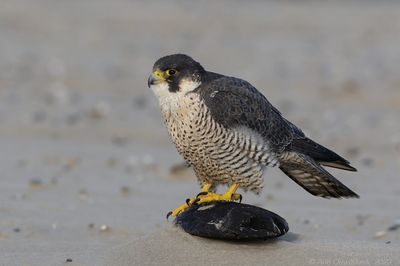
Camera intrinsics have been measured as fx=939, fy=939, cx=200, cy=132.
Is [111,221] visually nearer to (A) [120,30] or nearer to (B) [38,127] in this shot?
(B) [38,127]

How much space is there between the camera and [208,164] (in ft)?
20.2

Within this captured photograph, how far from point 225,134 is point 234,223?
707mm

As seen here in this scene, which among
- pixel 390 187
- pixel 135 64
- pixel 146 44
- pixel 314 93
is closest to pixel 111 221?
pixel 390 187

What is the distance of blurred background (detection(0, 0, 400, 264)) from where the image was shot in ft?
24.6

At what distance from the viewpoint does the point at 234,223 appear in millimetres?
5684

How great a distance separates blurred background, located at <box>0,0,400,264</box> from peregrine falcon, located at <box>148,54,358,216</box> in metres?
0.61

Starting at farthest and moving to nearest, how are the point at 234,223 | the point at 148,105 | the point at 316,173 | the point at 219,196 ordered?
the point at 148,105 → the point at 316,173 → the point at 219,196 → the point at 234,223

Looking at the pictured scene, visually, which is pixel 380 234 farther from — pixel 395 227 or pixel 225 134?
pixel 225 134

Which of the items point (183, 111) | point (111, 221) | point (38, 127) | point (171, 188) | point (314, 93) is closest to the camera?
point (183, 111)

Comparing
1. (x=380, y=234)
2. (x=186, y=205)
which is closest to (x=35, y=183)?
(x=186, y=205)

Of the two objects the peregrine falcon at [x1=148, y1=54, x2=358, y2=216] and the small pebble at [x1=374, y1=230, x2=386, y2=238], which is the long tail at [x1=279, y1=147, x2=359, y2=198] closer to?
the peregrine falcon at [x1=148, y1=54, x2=358, y2=216]

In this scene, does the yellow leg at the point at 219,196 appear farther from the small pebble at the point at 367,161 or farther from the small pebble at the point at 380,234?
the small pebble at the point at 367,161

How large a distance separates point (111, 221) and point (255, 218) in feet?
5.98

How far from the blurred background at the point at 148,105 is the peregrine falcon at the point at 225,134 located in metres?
0.61
